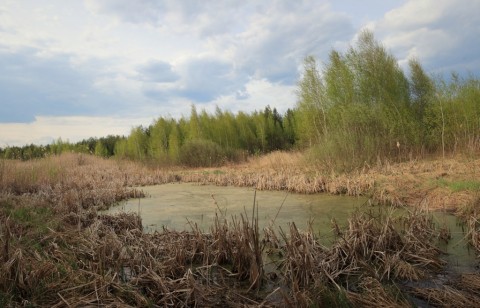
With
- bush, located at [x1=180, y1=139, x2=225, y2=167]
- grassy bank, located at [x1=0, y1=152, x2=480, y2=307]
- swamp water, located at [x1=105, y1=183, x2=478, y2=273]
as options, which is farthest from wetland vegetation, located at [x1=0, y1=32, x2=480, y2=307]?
bush, located at [x1=180, y1=139, x2=225, y2=167]

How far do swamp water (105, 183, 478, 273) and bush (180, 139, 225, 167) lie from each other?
48.6ft

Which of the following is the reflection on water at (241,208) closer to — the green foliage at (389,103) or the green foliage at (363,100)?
the green foliage at (363,100)

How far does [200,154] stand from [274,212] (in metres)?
19.6

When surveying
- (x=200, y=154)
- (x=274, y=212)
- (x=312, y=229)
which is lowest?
(x=274, y=212)

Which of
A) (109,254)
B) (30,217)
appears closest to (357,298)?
(109,254)

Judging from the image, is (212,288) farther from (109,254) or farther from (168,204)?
(168,204)

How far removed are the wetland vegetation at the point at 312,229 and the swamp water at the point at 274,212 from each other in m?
0.15

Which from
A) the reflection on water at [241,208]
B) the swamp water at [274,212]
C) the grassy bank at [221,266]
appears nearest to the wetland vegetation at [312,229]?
the grassy bank at [221,266]

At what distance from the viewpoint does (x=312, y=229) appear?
4762mm

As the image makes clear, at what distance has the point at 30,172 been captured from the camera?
40.6ft

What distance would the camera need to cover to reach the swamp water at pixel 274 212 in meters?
5.27

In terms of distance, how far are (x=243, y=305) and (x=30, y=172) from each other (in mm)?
11435

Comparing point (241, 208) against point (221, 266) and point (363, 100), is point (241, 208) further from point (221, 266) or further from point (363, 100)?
point (363, 100)

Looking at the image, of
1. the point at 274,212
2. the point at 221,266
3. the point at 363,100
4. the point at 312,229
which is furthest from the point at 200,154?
the point at 221,266
